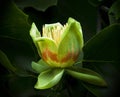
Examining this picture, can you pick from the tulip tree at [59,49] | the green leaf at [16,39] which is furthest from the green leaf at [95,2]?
the green leaf at [16,39]

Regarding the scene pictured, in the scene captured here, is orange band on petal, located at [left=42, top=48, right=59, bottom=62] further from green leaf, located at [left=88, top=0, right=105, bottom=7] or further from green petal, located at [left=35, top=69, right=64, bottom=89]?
green leaf, located at [left=88, top=0, right=105, bottom=7]

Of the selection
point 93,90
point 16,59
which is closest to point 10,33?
point 16,59

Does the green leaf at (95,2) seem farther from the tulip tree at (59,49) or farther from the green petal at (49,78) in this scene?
the green petal at (49,78)

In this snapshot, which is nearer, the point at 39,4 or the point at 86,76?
the point at 86,76

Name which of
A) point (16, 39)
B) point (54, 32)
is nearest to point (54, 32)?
point (54, 32)

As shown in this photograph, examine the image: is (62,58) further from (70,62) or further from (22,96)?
(22,96)

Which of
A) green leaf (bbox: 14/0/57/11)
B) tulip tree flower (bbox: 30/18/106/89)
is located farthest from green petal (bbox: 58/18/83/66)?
green leaf (bbox: 14/0/57/11)

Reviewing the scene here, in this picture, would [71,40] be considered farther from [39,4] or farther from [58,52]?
[39,4]
